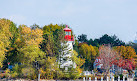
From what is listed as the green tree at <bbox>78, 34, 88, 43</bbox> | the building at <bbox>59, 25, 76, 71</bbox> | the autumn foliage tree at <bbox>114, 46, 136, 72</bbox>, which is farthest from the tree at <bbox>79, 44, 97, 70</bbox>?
the green tree at <bbox>78, 34, 88, 43</bbox>

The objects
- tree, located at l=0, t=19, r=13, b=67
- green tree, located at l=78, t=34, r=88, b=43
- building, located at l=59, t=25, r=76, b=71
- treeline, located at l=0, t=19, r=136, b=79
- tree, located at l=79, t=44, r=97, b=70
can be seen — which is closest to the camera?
treeline, located at l=0, t=19, r=136, b=79

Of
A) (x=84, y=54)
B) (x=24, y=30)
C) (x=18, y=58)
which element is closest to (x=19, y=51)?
(x=18, y=58)

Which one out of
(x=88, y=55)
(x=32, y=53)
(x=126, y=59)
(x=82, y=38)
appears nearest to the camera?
(x=32, y=53)

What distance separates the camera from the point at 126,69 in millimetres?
38312

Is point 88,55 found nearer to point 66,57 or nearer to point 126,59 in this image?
point 126,59

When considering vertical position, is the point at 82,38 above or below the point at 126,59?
above

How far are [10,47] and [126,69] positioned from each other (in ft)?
61.5

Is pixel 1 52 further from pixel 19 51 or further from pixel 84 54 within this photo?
pixel 84 54

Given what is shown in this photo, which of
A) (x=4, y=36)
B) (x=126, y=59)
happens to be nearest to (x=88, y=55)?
(x=126, y=59)

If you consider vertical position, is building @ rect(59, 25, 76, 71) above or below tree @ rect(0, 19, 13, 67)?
below

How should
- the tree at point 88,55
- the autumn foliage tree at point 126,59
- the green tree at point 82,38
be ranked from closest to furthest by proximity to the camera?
the autumn foliage tree at point 126,59 < the tree at point 88,55 < the green tree at point 82,38

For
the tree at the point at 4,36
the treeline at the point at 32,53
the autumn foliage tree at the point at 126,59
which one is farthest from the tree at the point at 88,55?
the tree at the point at 4,36

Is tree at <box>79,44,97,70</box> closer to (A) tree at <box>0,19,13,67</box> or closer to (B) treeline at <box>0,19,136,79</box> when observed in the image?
(B) treeline at <box>0,19,136,79</box>

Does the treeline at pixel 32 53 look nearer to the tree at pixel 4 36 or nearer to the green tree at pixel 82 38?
the tree at pixel 4 36
